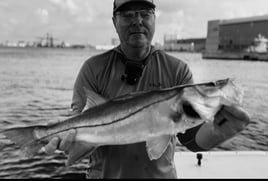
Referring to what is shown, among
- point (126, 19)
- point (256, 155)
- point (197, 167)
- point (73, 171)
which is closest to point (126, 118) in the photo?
point (126, 19)

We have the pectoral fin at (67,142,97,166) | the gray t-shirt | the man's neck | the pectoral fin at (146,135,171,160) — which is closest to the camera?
the pectoral fin at (146,135,171,160)

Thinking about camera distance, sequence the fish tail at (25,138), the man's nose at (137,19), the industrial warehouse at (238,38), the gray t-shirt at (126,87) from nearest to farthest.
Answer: the fish tail at (25,138)
the gray t-shirt at (126,87)
the man's nose at (137,19)
the industrial warehouse at (238,38)

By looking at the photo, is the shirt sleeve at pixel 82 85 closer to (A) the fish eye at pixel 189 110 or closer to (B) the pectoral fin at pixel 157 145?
(B) the pectoral fin at pixel 157 145

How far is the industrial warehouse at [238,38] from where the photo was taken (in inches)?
3787

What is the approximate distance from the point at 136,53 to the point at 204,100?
122 cm

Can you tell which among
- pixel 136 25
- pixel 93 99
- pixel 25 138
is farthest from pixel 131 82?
pixel 25 138

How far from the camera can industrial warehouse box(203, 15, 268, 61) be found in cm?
9619

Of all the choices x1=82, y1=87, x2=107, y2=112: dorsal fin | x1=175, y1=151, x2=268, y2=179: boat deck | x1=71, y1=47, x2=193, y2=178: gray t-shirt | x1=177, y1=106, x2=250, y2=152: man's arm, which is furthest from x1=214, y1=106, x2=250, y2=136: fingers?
x1=175, y1=151, x2=268, y2=179: boat deck

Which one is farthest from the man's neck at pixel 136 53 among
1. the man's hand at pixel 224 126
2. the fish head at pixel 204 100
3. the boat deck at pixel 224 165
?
the boat deck at pixel 224 165

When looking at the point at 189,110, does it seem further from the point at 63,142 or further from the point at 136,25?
the point at 63,142

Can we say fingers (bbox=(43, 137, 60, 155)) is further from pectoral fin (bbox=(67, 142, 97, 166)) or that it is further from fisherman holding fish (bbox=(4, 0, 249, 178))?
pectoral fin (bbox=(67, 142, 97, 166))

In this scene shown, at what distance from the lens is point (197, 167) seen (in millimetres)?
6188

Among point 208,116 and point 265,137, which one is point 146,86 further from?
point 265,137

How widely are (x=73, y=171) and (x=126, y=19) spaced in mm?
7673
